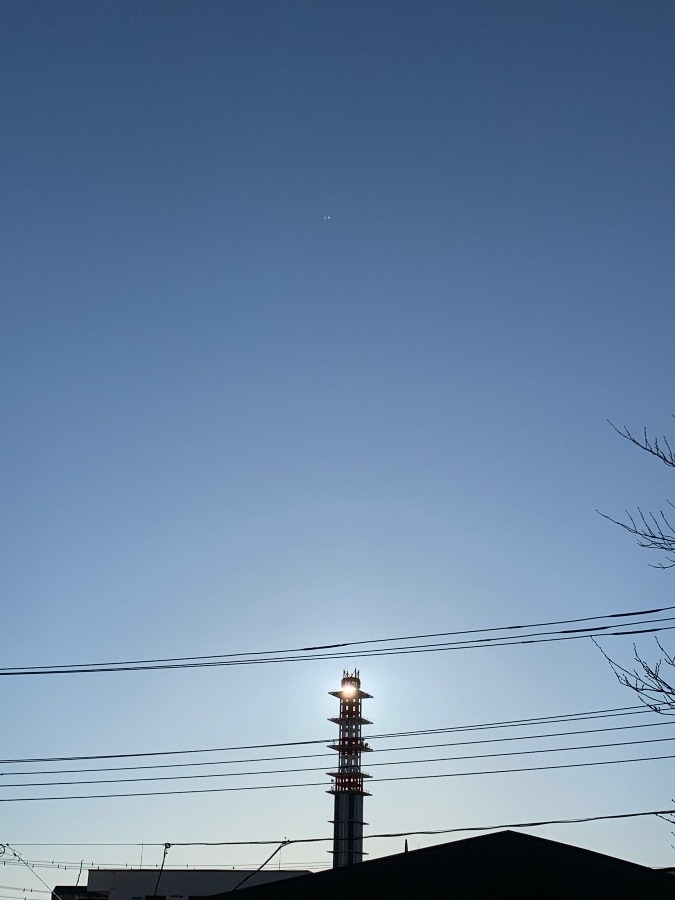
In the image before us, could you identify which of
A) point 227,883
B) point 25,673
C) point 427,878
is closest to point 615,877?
point 427,878

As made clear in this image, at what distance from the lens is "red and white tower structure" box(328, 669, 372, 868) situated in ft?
289

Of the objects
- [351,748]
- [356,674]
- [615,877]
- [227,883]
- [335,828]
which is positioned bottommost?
[615,877]

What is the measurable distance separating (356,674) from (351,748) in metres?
8.92

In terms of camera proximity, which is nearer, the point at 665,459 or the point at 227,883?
the point at 665,459

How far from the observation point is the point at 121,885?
258ft

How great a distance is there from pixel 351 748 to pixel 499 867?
234 ft

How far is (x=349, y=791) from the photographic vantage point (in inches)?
3568

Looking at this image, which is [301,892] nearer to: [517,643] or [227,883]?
[517,643]

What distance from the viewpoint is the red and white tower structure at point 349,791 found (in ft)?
289

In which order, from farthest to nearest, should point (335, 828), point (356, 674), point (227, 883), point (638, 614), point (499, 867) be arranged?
point (356, 674)
point (335, 828)
point (227, 883)
point (499, 867)
point (638, 614)

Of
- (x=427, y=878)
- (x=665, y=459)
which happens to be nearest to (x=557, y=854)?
(x=427, y=878)

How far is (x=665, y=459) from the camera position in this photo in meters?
11.7

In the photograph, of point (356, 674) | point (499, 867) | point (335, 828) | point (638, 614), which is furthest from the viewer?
point (356, 674)

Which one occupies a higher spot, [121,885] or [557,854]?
[121,885]
